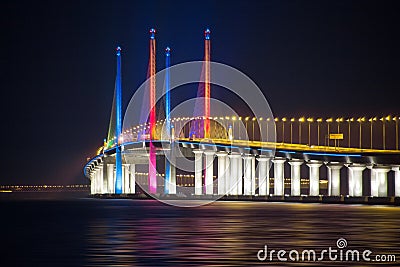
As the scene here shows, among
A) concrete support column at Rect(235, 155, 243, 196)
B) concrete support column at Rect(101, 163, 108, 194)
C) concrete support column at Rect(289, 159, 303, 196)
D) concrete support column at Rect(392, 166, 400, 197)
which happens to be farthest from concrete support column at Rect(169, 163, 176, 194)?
concrete support column at Rect(101, 163, 108, 194)

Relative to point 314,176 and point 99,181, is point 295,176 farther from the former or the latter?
point 99,181

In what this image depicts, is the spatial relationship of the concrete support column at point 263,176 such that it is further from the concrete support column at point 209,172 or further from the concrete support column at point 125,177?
the concrete support column at point 125,177

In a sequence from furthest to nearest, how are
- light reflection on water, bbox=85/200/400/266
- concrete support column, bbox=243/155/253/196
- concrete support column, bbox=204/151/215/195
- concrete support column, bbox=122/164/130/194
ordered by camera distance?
concrete support column, bbox=122/164/130/194 < concrete support column, bbox=243/155/253/196 < concrete support column, bbox=204/151/215/195 < light reflection on water, bbox=85/200/400/266

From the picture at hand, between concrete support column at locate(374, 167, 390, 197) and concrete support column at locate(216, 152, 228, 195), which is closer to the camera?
concrete support column at locate(374, 167, 390, 197)

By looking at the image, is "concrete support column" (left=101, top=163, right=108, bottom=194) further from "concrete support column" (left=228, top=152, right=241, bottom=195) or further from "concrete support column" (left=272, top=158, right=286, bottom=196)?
"concrete support column" (left=272, top=158, right=286, bottom=196)

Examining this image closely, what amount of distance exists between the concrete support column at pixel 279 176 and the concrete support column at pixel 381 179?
13.0 meters

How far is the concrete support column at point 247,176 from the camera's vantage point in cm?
13588

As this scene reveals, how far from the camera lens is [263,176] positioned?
447 feet

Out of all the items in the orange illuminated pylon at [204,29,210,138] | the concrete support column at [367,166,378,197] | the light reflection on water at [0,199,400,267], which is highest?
the orange illuminated pylon at [204,29,210,138]

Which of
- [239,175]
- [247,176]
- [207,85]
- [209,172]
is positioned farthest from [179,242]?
[239,175]

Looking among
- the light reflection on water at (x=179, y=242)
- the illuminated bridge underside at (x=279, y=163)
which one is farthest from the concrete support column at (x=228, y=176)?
the light reflection on water at (x=179, y=242)

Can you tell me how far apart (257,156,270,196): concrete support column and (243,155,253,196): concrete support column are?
5.01ft

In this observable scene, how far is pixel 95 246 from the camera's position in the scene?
1505 inches

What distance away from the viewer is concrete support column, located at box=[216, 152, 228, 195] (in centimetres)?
13350
